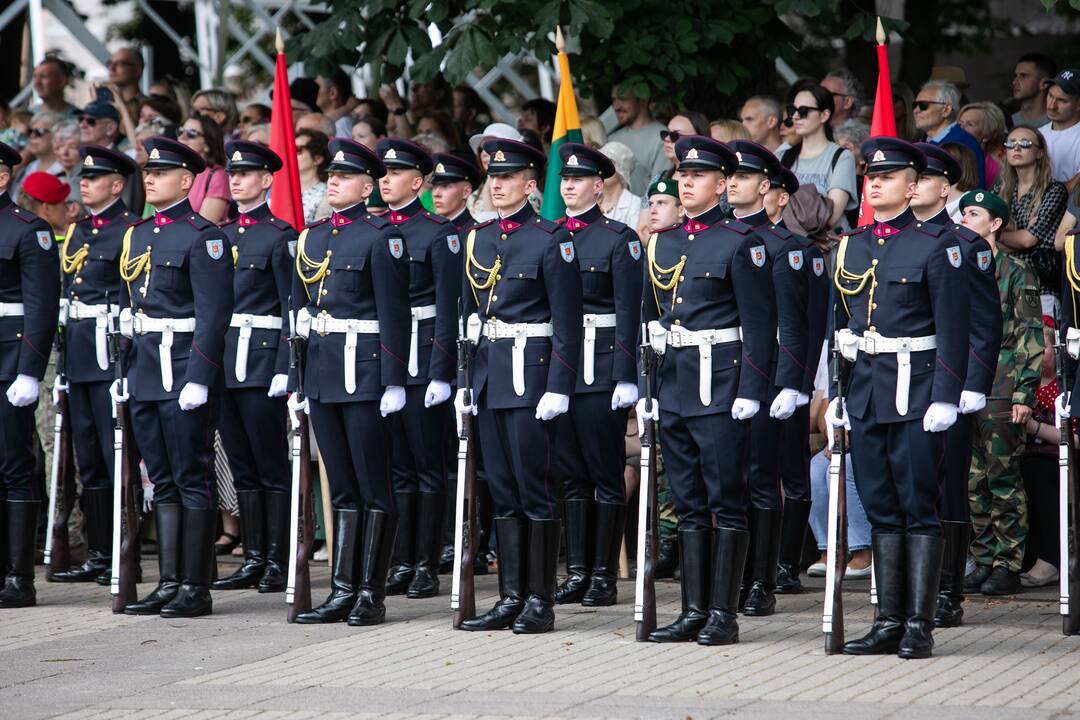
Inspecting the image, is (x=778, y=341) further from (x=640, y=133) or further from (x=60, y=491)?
(x=60, y=491)

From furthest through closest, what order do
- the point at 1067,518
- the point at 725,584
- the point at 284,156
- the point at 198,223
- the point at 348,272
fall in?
the point at 284,156
the point at 198,223
the point at 348,272
the point at 1067,518
the point at 725,584

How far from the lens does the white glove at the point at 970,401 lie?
7.28 m

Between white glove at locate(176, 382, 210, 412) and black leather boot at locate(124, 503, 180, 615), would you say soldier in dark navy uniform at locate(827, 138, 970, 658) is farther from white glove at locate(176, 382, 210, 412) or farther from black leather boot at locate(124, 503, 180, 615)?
black leather boot at locate(124, 503, 180, 615)

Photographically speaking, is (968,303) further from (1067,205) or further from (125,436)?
(125,436)

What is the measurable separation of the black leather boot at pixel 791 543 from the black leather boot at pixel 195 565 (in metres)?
2.73

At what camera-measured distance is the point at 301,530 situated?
27.7 feet

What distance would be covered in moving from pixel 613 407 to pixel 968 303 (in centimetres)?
190

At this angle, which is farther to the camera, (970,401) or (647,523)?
(647,523)

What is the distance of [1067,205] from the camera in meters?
9.45

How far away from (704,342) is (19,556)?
360 cm

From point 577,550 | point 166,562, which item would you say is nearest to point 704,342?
point 577,550

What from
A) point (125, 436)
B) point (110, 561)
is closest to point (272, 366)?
point (125, 436)

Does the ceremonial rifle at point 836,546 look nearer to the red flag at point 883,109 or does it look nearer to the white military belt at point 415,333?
the white military belt at point 415,333

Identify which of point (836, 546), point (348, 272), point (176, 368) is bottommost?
point (836, 546)
